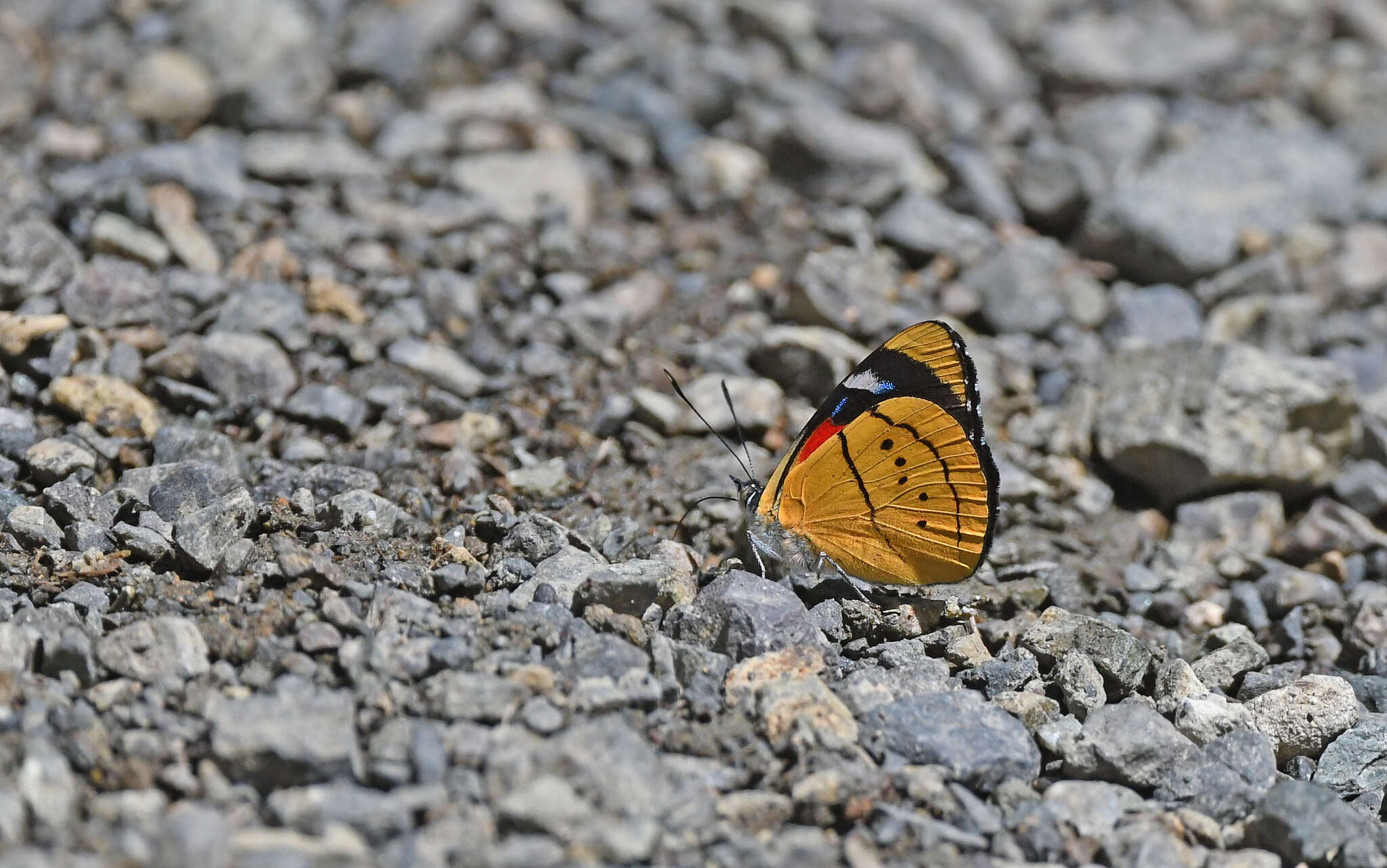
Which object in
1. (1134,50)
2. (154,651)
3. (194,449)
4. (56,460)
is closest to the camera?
(154,651)

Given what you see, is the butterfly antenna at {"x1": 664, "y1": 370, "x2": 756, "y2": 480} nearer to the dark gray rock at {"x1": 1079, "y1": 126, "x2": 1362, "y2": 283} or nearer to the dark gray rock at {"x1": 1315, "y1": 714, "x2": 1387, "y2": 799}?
the dark gray rock at {"x1": 1315, "y1": 714, "x2": 1387, "y2": 799}

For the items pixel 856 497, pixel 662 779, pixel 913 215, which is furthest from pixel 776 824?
pixel 913 215

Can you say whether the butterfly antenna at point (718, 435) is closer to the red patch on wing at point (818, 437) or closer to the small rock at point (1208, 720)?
the red patch on wing at point (818, 437)

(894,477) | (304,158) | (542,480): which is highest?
(304,158)

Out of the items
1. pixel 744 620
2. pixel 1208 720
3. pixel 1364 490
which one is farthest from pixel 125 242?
pixel 1364 490

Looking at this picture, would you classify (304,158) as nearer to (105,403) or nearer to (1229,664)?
(105,403)

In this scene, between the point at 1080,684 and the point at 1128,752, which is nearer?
the point at 1128,752
